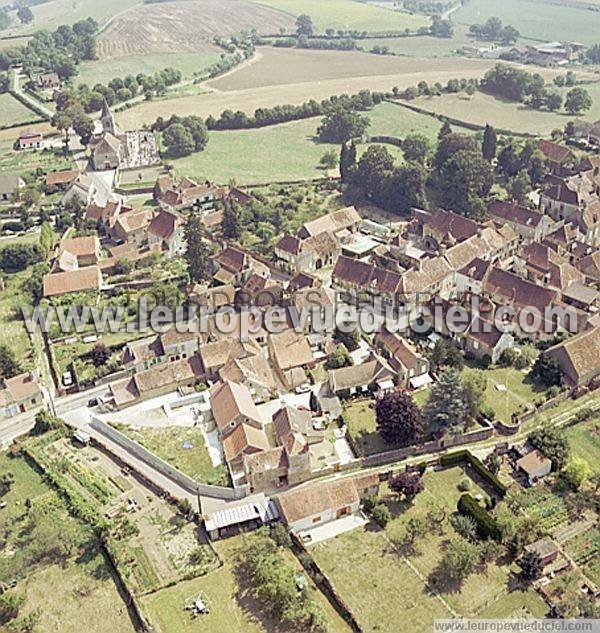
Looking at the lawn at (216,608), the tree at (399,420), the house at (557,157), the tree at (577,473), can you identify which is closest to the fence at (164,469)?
the lawn at (216,608)

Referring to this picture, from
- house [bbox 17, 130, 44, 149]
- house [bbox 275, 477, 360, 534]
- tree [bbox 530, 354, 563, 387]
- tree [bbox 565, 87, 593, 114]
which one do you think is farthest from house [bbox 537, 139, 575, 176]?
house [bbox 17, 130, 44, 149]

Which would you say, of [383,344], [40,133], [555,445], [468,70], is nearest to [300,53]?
[468,70]

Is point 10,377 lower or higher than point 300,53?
lower

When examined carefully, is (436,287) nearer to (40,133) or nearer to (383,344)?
(383,344)

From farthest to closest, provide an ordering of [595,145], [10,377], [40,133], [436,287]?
[40,133] → [595,145] → [436,287] → [10,377]

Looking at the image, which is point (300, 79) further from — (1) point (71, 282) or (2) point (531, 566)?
(2) point (531, 566)

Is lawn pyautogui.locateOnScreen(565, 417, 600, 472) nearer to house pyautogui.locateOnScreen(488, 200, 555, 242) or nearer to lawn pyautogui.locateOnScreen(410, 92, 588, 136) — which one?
house pyautogui.locateOnScreen(488, 200, 555, 242)
